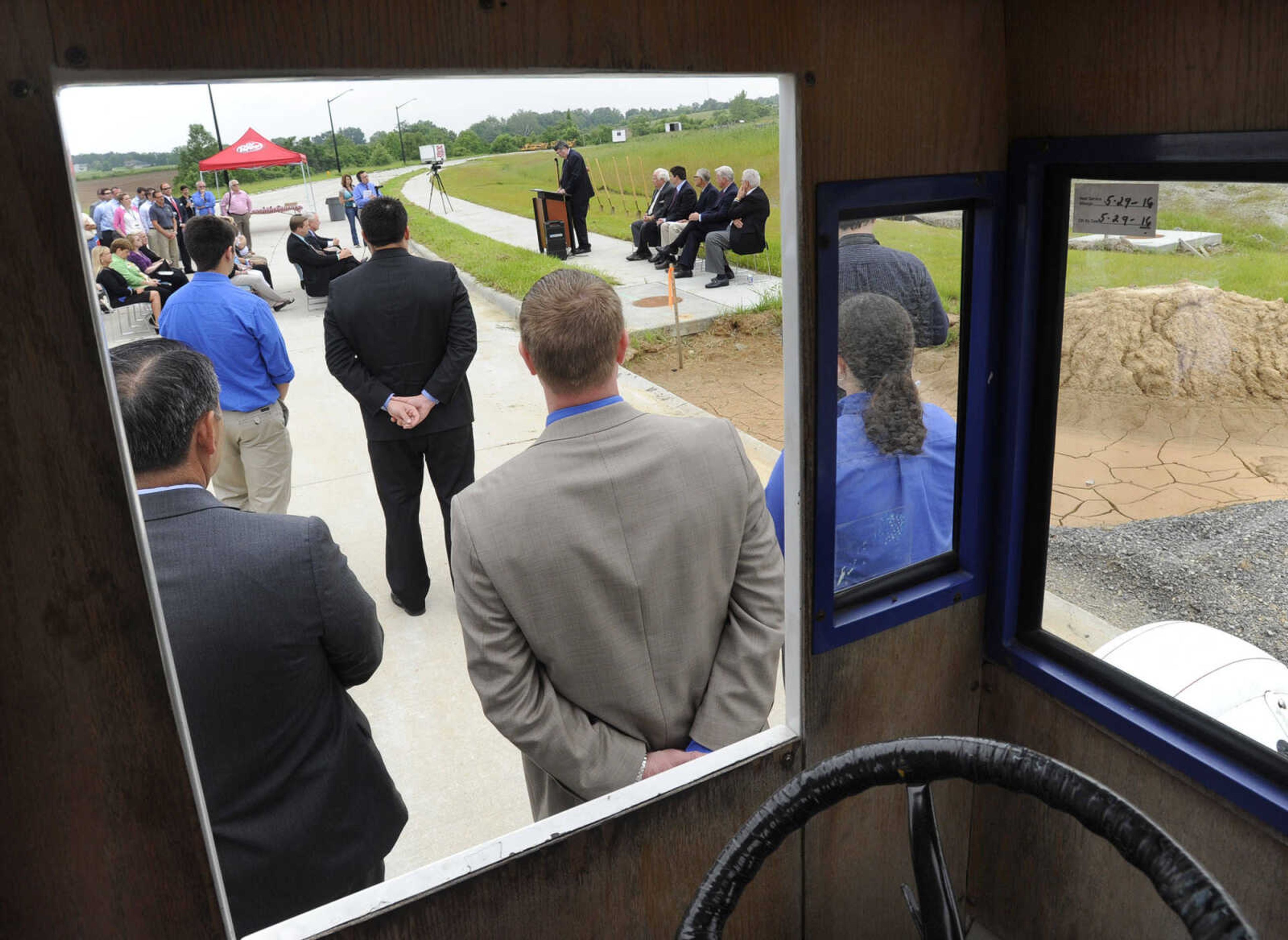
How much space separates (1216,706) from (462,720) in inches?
117

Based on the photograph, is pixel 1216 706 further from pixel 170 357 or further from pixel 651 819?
pixel 170 357

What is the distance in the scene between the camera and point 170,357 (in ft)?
6.59

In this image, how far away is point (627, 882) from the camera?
1.87 meters

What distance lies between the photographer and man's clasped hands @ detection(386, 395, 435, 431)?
4082 millimetres

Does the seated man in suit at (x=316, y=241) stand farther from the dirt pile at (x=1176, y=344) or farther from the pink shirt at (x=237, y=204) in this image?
the dirt pile at (x=1176, y=344)

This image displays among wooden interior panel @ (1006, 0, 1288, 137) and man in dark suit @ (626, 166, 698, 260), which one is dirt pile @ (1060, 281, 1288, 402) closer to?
wooden interior panel @ (1006, 0, 1288, 137)

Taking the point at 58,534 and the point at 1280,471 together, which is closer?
the point at 58,534

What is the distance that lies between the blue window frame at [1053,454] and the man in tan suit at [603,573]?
0.58 meters

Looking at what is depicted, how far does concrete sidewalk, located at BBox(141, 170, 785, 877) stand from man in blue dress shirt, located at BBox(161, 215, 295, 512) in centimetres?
91

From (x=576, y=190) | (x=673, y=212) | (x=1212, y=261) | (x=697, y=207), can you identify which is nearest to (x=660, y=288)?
(x=697, y=207)

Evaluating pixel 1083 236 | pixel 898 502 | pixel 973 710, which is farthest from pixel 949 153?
pixel 973 710

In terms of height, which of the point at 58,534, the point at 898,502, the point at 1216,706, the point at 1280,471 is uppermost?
the point at 58,534

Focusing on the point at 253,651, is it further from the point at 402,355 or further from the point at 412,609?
the point at 412,609

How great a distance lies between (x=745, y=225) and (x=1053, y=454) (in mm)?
10574
